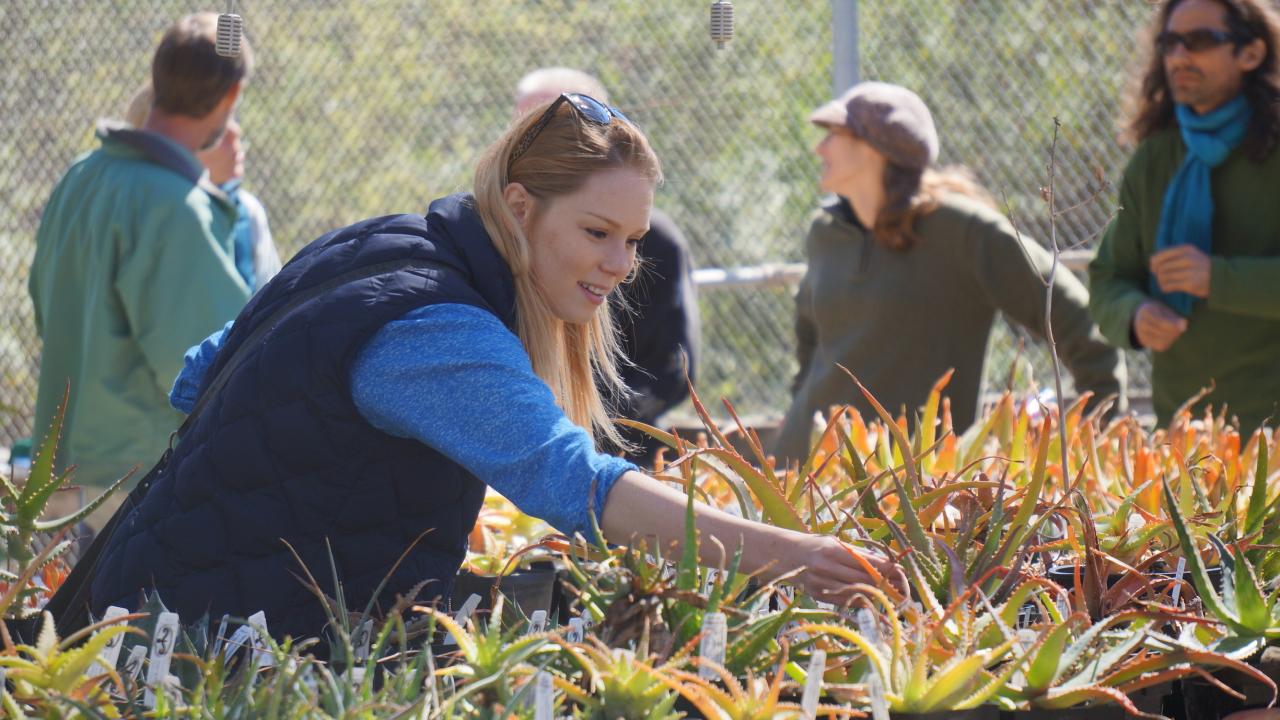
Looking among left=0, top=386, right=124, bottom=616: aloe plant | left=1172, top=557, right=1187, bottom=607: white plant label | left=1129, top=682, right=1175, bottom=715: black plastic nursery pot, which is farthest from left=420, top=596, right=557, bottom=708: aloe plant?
left=1172, top=557, right=1187, bottom=607: white plant label

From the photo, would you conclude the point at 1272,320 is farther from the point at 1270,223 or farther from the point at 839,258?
the point at 839,258

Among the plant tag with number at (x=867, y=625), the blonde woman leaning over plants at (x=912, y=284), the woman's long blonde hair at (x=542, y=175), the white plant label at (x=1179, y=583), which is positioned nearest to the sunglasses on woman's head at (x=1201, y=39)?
the blonde woman leaning over plants at (x=912, y=284)

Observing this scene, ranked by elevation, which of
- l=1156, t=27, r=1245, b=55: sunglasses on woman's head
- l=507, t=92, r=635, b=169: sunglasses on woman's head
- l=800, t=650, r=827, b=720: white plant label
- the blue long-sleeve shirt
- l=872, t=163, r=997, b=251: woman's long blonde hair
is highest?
l=507, t=92, r=635, b=169: sunglasses on woman's head

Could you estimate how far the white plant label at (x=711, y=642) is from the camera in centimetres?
123

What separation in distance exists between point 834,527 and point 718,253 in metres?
4.31

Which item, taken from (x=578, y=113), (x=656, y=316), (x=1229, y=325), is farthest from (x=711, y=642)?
(x=1229, y=325)

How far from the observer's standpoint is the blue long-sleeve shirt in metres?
1.51

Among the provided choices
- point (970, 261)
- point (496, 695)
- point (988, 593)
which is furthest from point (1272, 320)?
point (496, 695)

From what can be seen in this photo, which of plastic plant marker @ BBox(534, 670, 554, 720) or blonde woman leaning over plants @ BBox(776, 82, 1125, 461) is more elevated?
plastic plant marker @ BBox(534, 670, 554, 720)

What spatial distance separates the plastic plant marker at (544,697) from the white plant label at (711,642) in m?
0.17

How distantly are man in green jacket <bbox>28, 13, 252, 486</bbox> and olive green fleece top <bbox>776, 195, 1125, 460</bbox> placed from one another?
164cm

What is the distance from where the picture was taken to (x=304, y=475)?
5.60ft

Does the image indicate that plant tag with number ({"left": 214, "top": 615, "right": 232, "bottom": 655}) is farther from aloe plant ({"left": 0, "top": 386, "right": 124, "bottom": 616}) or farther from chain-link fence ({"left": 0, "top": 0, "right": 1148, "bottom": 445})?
chain-link fence ({"left": 0, "top": 0, "right": 1148, "bottom": 445})

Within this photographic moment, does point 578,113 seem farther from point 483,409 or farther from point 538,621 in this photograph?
point 538,621
